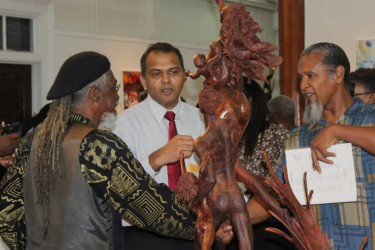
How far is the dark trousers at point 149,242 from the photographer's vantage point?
2.57 metres

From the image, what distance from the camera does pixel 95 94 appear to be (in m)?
Answer: 2.15

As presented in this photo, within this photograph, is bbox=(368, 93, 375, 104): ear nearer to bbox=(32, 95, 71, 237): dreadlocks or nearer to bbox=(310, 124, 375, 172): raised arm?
bbox=(310, 124, 375, 172): raised arm

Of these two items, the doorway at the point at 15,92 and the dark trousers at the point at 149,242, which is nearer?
the dark trousers at the point at 149,242

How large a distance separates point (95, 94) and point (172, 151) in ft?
1.23

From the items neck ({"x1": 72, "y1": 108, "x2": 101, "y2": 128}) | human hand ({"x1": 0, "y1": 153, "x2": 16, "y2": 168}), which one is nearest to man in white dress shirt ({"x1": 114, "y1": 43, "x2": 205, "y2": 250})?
neck ({"x1": 72, "y1": 108, "x2": 101, "y2": 128})

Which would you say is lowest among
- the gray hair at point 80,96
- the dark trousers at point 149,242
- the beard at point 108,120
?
the dark trousers at point 149,242

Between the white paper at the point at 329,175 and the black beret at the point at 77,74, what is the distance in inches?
30.4

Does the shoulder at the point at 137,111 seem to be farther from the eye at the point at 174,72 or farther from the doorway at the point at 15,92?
the doorway at the point at 15,92

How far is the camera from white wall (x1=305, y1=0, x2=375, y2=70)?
3.78m

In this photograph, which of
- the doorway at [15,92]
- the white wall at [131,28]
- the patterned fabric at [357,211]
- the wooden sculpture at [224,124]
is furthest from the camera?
the white wall at [131,28]

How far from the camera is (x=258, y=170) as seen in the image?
3.09m

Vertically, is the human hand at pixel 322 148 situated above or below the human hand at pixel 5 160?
above

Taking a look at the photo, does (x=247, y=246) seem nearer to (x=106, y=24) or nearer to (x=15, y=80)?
(x=15, y=80)

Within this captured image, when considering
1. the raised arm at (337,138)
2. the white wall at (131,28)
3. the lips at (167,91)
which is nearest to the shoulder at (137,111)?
the lips at (167,91)
